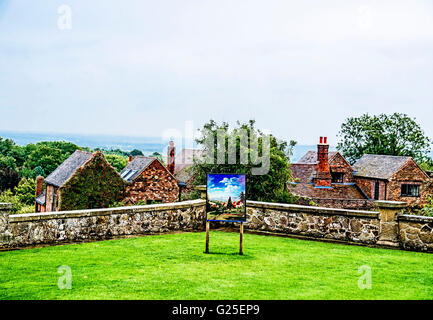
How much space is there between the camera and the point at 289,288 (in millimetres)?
8383

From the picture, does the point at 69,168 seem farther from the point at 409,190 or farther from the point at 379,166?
the point at 409,190

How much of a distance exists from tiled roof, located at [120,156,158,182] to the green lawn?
2442cm

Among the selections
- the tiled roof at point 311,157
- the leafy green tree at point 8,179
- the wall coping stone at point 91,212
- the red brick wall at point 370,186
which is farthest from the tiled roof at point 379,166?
the leafy green tree at point 8,179

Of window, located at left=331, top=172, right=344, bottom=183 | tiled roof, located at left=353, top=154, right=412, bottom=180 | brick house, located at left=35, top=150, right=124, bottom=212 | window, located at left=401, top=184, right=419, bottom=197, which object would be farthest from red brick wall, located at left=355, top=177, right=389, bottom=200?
brick house, located at left=35, top=150, right=124, bottom=212

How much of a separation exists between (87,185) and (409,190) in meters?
33.2

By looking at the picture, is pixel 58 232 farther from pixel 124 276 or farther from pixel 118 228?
pixel 124 276

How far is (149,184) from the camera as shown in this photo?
123 feet

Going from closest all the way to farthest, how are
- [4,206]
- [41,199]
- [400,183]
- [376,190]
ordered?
[4,206] → [41,199] → [400,183] → [376,190]

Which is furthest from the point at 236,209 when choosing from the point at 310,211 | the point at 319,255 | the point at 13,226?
the point at 13,226

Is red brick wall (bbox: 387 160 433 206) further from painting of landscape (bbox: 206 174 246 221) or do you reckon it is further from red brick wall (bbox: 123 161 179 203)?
painting of landscape (bbox: 206 174 246 221)

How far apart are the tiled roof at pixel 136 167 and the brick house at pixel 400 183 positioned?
24.7 metres

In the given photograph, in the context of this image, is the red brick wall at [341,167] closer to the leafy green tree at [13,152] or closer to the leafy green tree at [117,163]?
the leafy green tree at [117,163]

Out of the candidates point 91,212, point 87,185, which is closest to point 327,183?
point 87,185

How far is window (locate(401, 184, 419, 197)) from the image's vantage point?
4894cm
